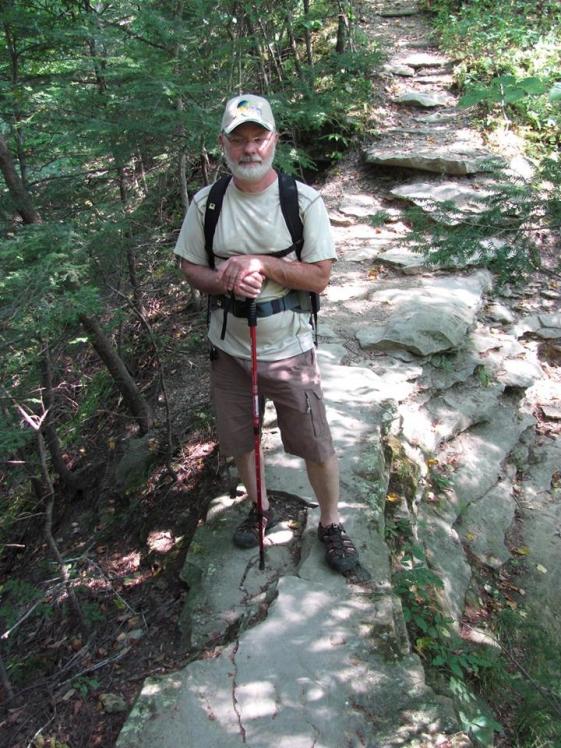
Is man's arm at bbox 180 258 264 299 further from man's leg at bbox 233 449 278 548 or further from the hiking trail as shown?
the hiking trail

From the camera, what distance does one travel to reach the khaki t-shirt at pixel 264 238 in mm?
2775

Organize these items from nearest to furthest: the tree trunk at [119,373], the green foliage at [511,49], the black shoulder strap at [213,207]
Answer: the black shoulder strap at [213,207]
the tree trunk at [119,373]
the green foliage at [511,49]

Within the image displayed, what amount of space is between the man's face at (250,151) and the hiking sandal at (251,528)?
79.9 inches

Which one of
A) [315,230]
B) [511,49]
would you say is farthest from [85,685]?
[511,49]

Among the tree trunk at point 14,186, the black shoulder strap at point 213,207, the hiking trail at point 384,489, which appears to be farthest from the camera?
the tree trunk at point 14,186

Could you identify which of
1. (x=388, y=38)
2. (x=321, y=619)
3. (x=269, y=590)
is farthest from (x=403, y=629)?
(x=388, y=38)

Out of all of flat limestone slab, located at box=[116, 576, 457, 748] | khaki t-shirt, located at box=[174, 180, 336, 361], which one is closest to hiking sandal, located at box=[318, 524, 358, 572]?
flat limestone slab, located at box=[116, 576, 457, 748]

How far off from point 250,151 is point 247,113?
0.60 ft

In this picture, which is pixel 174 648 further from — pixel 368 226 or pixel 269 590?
pixel 368 226

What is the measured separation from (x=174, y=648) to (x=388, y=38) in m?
13.6

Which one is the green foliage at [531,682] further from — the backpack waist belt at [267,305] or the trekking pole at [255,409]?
the backpack waist belt at [267,305]

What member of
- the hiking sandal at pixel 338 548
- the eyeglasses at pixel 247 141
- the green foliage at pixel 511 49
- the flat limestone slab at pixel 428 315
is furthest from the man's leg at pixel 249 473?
the green foliage at pixel 511 49

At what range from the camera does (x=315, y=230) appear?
278 cm

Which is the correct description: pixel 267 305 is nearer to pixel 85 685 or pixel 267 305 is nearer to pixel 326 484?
pixel 326 484
